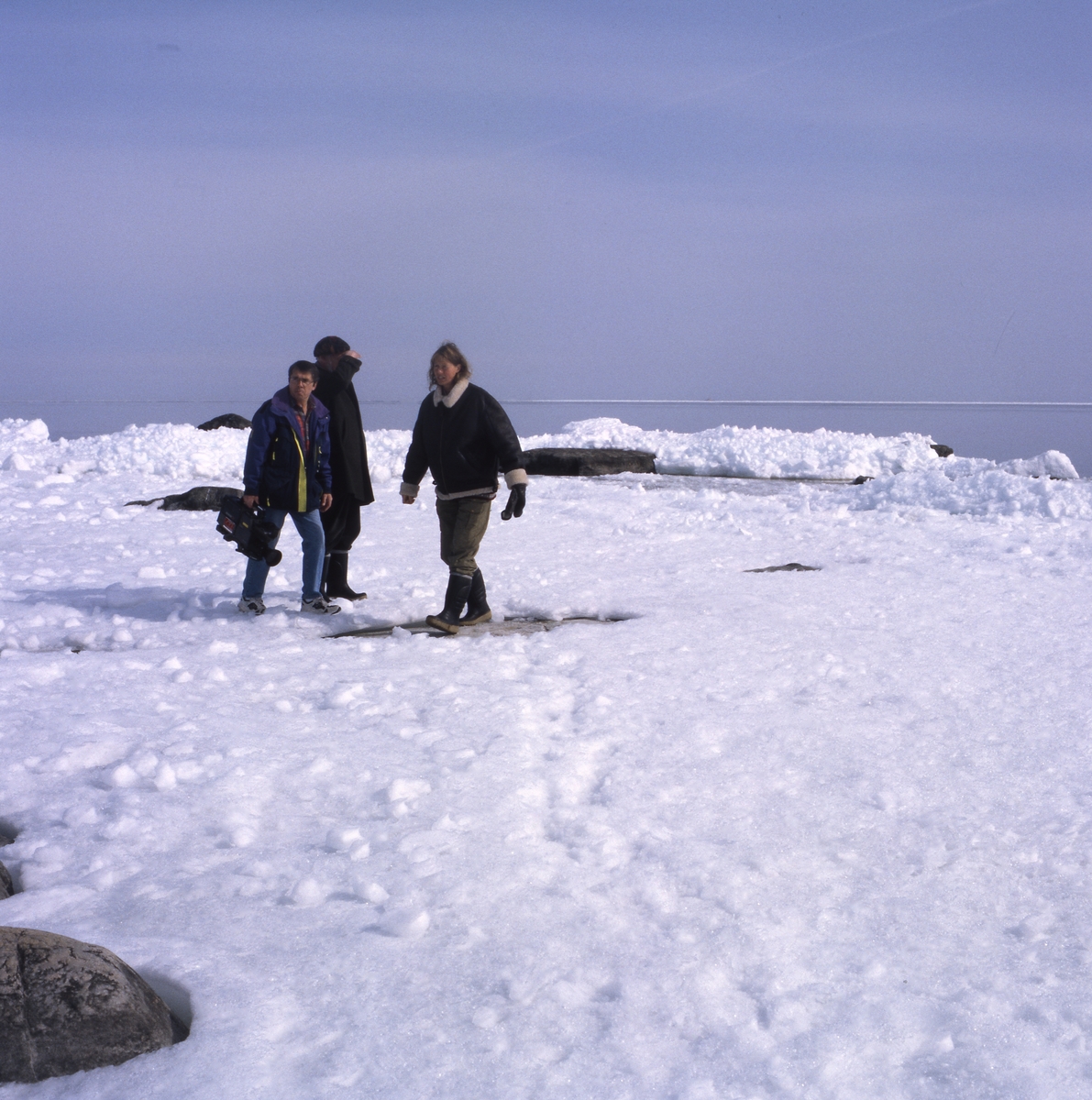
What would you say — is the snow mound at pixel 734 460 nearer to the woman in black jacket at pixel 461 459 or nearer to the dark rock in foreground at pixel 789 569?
the dark rock in foreground at pixel 789 569

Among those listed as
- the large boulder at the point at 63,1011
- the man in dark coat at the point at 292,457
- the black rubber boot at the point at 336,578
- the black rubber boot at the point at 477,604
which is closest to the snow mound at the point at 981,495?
the black rubber boot at the point at 477,604

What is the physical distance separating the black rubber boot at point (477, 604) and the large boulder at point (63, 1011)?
14.2ft

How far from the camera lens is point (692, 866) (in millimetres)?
3209

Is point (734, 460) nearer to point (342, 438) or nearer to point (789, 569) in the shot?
point (789, 569)

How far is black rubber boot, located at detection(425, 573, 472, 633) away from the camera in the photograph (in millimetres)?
6324

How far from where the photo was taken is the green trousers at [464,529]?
6359mm

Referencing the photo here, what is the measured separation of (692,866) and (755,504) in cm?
1101

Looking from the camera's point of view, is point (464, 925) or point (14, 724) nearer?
point (464, 925)

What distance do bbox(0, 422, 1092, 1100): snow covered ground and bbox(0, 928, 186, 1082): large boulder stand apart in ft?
0.18

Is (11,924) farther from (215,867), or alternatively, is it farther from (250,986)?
(250,986)

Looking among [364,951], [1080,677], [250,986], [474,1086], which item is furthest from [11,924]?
[1080,677]

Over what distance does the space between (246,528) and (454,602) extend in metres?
1.49

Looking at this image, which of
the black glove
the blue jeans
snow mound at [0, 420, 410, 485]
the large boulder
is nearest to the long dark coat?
the blue jeans

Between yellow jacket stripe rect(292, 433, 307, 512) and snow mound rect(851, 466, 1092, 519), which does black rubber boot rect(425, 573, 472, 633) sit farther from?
snow mound rect(851, 466, 1092, 519)
